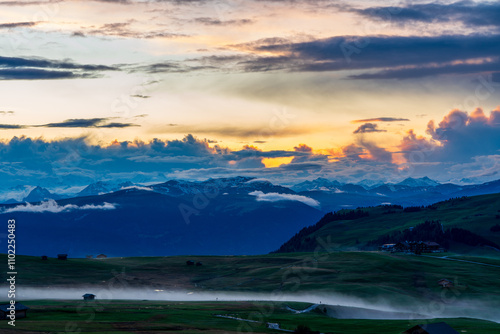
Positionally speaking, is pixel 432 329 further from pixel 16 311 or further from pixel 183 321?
pixel 16 311

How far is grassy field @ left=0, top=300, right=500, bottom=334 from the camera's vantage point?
11800 centimetres

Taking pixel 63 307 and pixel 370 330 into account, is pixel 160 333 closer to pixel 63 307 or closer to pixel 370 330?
pixel 370 330

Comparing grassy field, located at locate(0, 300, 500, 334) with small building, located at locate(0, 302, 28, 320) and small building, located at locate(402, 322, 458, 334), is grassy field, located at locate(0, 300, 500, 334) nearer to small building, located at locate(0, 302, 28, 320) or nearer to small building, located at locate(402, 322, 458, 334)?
small building, located at locate(0, 302, 28, 320)

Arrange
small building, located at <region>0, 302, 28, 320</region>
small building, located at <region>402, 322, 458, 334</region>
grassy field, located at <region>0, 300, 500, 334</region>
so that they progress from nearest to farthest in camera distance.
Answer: small building, located at <region>402, 322, 458, 334</region> < grassy field, located at <region>0, 300, 500, 334</region> < small building, located at <region>0, 302, 28, 320</region>

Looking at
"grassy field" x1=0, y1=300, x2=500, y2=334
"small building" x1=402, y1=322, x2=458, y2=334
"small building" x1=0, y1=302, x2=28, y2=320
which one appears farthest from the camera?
"small building" x1=0, y1=302, x2=28, y2=320

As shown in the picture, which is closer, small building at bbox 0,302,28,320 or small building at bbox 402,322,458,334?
small building at bbox 402,322,458,334

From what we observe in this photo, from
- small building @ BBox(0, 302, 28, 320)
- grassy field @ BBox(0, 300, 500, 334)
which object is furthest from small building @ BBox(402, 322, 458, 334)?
small building @ BBox(0, 302, 28, 320)

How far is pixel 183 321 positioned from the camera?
5217 inches

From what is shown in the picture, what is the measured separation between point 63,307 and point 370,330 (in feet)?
244

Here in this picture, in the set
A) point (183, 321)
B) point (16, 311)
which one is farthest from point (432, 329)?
point (16, 311)

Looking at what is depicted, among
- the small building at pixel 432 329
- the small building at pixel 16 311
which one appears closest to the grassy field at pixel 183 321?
the small building at pixel 16 311

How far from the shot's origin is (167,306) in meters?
169

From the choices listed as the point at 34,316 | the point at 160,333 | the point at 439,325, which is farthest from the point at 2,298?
the point at 439,325

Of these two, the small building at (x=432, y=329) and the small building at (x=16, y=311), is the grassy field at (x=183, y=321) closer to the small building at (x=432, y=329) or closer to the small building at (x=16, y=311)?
the small building at (x=16, y=311)
